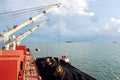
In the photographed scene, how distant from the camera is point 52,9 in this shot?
4819cm

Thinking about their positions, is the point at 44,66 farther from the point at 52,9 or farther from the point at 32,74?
the point at 52,9

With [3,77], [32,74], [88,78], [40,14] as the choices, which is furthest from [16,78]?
[40,14]

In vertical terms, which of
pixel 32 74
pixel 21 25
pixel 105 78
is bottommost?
pixel 105 78

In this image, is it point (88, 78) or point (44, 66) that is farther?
point (44, 66)

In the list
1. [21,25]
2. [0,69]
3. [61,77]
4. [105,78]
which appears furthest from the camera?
[105,78]

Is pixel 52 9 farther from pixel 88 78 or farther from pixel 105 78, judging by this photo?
pixel 88 78

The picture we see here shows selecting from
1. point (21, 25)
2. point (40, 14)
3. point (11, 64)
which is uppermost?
point (40, 14)

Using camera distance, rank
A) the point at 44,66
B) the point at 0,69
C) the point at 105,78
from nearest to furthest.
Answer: the point at 0,69 < the point at 44,66 < the point at 105,78

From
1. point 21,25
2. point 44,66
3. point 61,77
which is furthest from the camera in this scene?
point 21,25

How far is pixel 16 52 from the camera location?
90.6ft

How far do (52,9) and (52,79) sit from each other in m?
23.7

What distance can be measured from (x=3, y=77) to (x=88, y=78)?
12.5 m

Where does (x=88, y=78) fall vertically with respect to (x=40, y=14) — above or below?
below

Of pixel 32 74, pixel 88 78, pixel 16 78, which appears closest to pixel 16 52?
pixel 32 74
